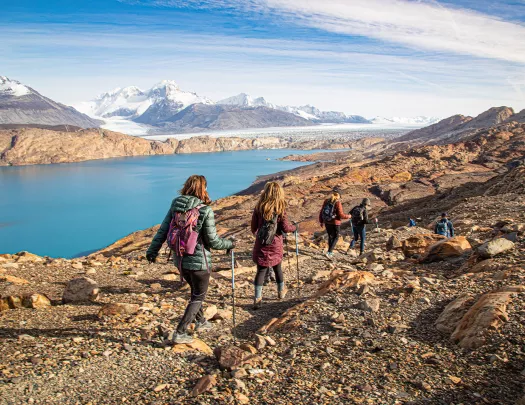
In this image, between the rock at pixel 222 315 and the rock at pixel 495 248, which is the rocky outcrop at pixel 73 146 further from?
the rock at pixel 495 248

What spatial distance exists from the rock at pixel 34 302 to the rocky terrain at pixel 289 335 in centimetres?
2

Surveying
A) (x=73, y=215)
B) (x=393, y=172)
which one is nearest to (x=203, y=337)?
(x=393, y=172)

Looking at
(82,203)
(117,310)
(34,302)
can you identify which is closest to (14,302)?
(34,302)

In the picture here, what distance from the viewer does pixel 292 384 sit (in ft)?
11.4

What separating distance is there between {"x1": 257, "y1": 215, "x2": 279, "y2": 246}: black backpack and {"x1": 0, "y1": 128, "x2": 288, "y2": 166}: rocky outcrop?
12419 centimetres

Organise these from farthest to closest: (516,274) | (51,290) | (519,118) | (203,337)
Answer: (519,118) → (51,290) → (516,274) → (203,337)

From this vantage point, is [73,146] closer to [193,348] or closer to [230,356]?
[193,348]

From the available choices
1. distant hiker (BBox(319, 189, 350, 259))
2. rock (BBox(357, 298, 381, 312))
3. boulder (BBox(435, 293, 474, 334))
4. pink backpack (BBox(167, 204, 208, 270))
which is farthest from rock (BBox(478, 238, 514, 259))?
pink backpack (BBox(167, 204, 208, 270))

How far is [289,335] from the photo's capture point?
4465 millimetres

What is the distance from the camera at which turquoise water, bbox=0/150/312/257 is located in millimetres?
38156

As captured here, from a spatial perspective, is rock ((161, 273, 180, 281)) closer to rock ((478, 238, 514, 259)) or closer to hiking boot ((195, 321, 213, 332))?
hiking boot ((195, 321, 213, 332))

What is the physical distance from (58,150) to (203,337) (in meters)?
132

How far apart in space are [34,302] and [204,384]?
10.8ft

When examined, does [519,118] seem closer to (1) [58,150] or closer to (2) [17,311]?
(2) [17,311]
